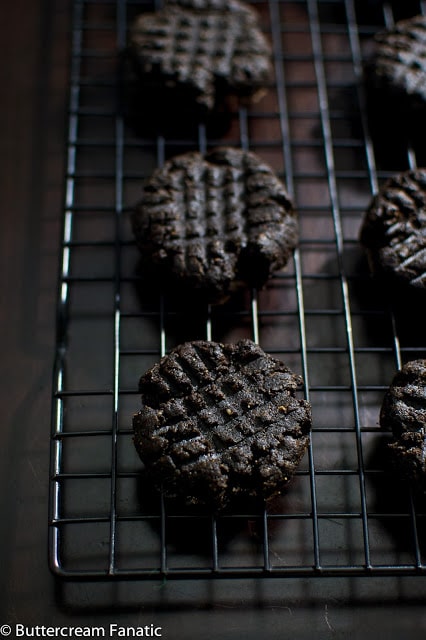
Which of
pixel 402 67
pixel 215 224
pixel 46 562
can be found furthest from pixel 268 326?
pixel 402 67

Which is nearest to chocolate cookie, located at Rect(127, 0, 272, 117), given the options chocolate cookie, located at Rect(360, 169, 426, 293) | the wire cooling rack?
the wire cooling rack

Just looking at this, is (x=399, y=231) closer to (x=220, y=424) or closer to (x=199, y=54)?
(x=220, y=424)

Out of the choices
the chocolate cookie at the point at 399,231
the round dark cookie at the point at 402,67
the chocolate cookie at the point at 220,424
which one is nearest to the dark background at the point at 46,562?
the chocolate cookie at the point at 220,424

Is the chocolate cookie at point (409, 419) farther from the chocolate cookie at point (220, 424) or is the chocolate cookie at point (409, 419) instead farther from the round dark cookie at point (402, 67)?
the round dark cookie at point (402, 67)

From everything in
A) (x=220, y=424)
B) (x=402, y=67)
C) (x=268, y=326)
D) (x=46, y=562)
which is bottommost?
(x=46, y=562)

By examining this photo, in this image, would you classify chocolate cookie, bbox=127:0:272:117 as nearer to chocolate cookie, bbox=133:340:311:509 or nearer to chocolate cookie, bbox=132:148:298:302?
chocolate cookie, bbox=132:148:298:302
